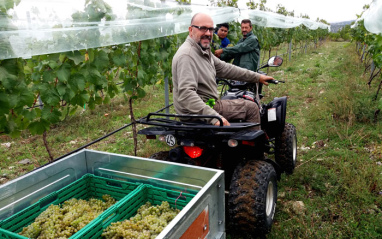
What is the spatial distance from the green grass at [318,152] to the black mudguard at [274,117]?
688 mm

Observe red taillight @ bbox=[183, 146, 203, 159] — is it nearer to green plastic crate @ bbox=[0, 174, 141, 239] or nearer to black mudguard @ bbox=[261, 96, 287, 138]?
green plastic crate @ bbox=[0, 174, 141, 239]

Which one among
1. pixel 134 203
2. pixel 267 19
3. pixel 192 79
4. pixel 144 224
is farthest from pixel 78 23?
pixel 267 19

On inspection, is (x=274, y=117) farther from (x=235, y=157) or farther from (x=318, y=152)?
(x=318, y=152)

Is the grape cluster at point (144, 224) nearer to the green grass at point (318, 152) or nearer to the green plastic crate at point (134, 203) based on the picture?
the green plastic crate at point (134, 203)

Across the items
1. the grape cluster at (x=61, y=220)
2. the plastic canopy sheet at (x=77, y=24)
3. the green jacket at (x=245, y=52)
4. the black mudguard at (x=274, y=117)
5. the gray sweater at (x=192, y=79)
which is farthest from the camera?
the green jacket at (x=245, y=52)

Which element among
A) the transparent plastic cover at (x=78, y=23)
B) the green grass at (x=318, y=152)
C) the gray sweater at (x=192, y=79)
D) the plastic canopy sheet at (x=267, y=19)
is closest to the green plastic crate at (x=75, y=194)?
the gray sweater at (x=192, y=79)

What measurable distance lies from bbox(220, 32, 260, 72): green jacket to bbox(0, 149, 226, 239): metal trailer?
11.5ft

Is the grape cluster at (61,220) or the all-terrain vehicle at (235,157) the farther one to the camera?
the all-terrain vehicle at (235,157)

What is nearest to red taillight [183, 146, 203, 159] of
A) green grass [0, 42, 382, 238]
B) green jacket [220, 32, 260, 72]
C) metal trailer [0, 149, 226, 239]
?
metal trailer [0, 149, 226, 239]

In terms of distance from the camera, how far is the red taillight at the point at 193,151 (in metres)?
2.49

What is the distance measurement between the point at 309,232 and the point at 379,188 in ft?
4.10

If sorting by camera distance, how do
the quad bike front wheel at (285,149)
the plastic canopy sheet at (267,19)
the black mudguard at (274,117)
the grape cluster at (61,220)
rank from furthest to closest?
the plastic canopy sheet at (267,19), the quad bike front wheel at (285,149), the black mudguard at (274,117), the grape cluster at (61,220)

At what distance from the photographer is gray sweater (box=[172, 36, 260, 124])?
96.8 inches

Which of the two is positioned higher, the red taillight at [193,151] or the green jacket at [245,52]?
the green jacket at [245,52]
